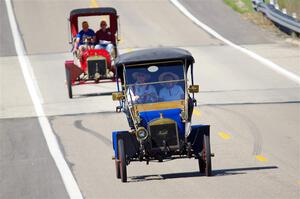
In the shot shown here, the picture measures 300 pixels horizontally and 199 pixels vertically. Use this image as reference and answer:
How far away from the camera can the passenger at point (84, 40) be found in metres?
26.0

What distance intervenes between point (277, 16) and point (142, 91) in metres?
20.5

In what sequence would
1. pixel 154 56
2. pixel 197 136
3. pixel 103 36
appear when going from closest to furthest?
pixel 197 136, pixel 154 56, pixel 103 36

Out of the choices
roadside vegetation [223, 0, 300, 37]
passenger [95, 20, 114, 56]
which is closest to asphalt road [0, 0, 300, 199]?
roadside vegetation [223, 0, 300, 37]

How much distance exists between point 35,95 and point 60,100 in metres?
1.04

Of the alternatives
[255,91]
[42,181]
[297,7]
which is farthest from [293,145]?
[297,7]

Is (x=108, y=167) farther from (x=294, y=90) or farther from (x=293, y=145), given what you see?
(x=294, y=90)

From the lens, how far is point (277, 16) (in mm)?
35688

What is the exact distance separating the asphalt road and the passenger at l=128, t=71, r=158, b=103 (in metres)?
1.29

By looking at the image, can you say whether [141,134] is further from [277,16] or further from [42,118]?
[277,16]

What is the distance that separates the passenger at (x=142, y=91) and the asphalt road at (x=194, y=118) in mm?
1287

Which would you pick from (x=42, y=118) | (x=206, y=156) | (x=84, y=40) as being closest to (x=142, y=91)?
(x=206, y=156)

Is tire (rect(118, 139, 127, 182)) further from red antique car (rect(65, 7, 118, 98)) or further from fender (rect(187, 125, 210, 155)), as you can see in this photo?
red antique car (rect(65, 7, 118, 98))

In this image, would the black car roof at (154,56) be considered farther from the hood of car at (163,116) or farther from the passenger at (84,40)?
the passenger at (84,40)

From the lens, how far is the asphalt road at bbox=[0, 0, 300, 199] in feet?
48.9
